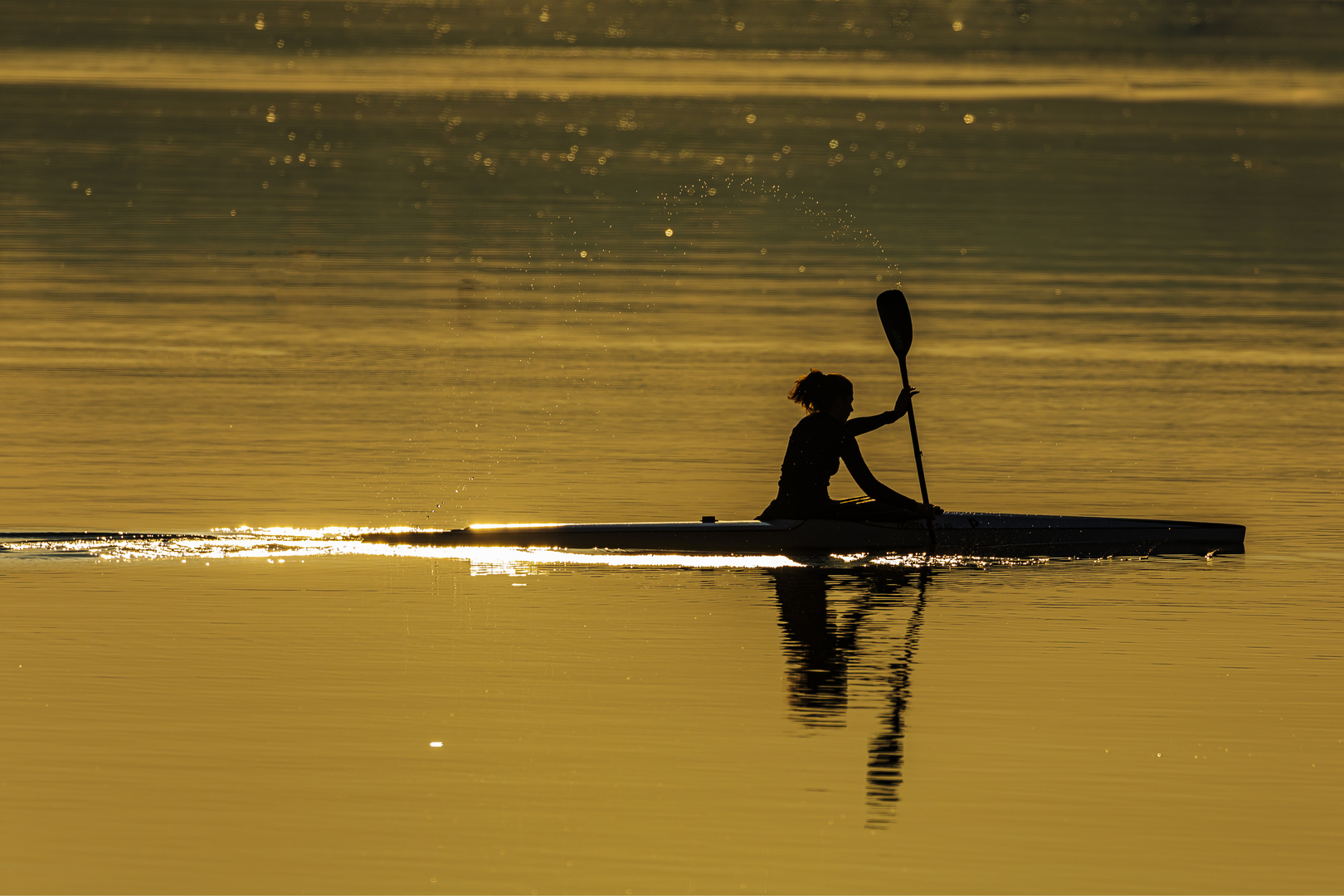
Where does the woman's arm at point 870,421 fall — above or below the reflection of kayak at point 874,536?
above

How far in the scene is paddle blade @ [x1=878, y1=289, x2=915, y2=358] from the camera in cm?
1880

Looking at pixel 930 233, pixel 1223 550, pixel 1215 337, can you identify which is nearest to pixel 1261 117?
pixel 930 233

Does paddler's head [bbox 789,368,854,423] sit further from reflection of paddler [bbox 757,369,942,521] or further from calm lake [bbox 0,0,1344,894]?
calm lake [bbox 0,0,1344,894]

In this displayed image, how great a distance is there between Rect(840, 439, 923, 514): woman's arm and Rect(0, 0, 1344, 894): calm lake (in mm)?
421

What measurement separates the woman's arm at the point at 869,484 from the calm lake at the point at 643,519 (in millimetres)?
421

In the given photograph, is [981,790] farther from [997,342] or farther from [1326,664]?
[997,342]

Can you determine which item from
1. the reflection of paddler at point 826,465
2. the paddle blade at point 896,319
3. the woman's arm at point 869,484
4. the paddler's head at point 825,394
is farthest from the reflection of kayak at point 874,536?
the paddle blade at point 896,319

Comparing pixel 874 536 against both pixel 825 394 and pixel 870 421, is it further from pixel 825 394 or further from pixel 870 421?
pixel 825 394

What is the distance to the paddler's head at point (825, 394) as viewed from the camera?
1655cm

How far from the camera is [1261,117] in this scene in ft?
242

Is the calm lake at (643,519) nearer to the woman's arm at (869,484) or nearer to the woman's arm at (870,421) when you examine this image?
the woman's arm at (869,484)

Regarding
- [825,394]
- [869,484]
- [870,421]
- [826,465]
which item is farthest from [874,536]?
[825,394]

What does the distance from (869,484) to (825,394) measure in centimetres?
70

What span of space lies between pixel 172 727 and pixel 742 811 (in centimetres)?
287
